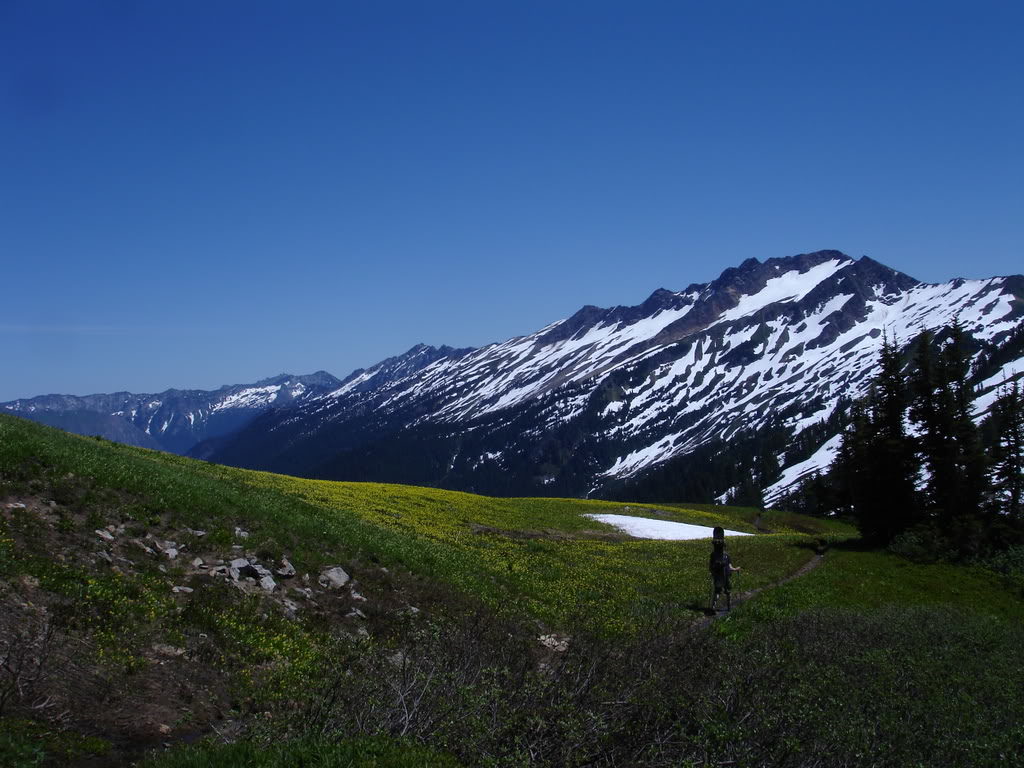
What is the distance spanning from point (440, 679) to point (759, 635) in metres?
10.7

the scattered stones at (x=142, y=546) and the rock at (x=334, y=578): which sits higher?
the scattered stones at (x=142, y=546)

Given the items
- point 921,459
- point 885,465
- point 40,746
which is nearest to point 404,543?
point 40,746

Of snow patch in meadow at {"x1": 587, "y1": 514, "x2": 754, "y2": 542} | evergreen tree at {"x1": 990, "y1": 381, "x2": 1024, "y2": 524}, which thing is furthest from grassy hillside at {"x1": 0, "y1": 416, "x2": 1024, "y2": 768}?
evergreen tree at {"x1": 990, "y1": 381, "x2": 1024, "y2": 524}

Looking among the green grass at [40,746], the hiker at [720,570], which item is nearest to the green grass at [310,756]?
the green grass at [40,746]

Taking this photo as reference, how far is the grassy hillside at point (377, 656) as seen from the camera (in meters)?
9.17

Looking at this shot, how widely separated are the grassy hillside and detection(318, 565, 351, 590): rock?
0.82 ft

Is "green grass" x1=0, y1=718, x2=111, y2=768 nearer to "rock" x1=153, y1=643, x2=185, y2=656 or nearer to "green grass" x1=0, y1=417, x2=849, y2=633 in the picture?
"rock" x1=153, y1=643, x2=185, y2=656

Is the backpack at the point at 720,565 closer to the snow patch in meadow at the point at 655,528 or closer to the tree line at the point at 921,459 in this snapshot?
the tree line at the point at 921,459

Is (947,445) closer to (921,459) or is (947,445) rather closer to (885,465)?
(921,459)

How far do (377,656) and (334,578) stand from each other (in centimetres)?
696

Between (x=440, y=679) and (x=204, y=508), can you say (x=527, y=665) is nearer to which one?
(x=440, y=679)

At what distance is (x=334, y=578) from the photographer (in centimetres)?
1825

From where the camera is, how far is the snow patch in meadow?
168 ft

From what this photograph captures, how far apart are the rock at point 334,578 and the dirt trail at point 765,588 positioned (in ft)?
37.9
